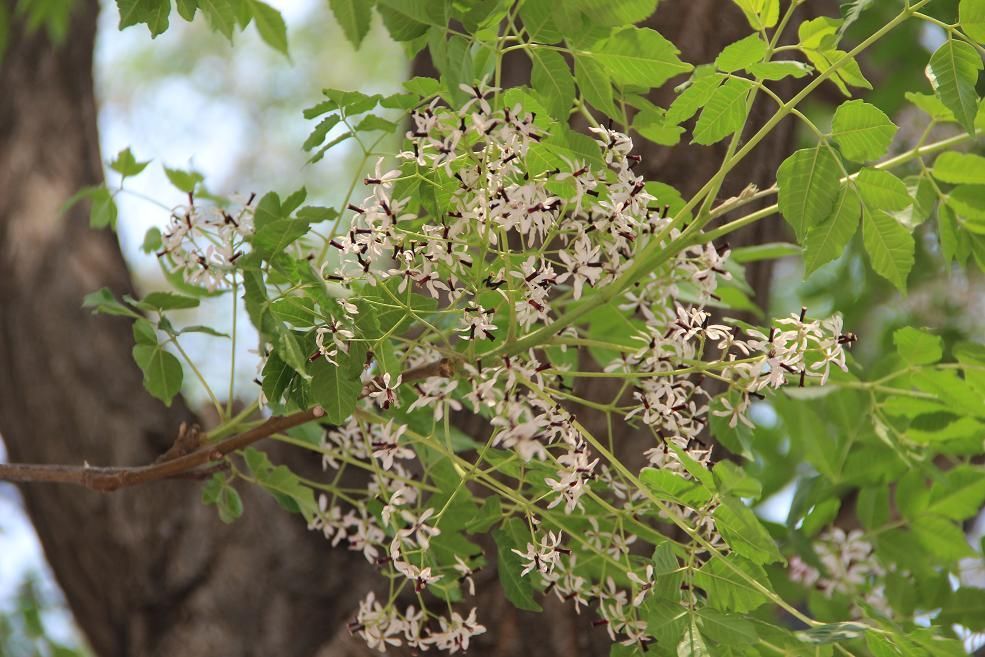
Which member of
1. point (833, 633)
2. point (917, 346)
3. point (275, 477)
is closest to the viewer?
point (833, 633)

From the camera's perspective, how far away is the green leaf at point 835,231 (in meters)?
1.14

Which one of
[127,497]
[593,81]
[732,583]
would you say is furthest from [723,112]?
[127,497]

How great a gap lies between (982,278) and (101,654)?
8.39 feet

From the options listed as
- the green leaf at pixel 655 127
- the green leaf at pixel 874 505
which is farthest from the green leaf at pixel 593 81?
the green leaf at pixel 874 505

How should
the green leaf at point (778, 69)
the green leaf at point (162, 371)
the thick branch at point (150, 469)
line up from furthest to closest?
1. the green leaf at point (162, 371)
2. the thick branch at point (150, 469)
3. the green leaf at point (778, 69)

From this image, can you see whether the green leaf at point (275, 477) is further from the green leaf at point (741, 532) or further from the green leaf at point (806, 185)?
the green leaf at point (806, 185)

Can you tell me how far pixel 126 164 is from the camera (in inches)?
66.1

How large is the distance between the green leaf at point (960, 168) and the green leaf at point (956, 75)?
30 centimetres

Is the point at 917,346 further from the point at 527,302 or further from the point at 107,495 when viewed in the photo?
the point at 107,495

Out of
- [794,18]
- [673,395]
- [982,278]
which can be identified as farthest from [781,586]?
[982,278]

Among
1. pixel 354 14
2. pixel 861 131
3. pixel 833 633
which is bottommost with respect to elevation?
pixel 833 633

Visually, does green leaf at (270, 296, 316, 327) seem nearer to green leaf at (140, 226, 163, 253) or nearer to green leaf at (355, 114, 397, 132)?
green leaf at (355, 114, 397, 132)

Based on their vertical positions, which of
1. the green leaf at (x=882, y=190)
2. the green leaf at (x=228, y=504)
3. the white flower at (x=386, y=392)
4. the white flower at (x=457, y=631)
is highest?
the green leaf at (x=882, y=190)

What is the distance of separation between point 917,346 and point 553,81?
721 millimetres
